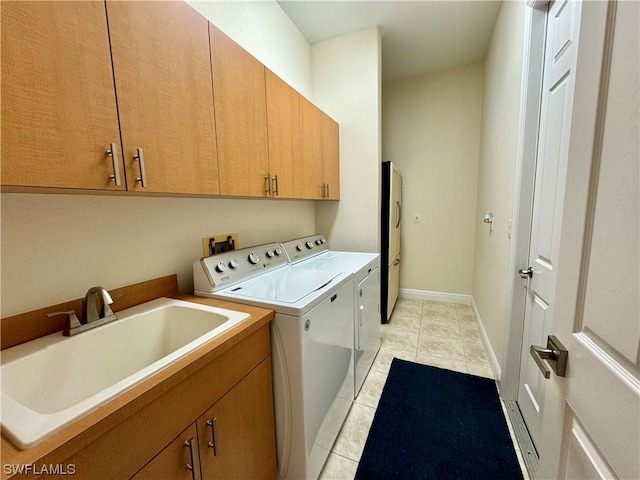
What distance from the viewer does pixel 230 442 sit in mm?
905

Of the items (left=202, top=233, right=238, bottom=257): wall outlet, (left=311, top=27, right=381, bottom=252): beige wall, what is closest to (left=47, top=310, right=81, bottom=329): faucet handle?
(left=202, top=233, right=238, bottom=257): wall outlet

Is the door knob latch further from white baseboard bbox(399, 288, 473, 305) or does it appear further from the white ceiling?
white baseboard bbox(399, 288, 473, 305)

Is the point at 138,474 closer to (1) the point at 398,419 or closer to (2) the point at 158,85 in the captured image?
(2) the point at 158,85

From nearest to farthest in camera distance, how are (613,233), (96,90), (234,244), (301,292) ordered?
(613,233)
(96,90)
(301,292)
(234,244)

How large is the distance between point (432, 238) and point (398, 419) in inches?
92.6

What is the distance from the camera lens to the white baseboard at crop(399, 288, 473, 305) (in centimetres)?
336

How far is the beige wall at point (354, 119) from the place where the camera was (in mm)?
2379

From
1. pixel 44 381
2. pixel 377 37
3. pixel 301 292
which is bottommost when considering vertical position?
pixel 44 381

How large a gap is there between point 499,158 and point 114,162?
7.86 ft

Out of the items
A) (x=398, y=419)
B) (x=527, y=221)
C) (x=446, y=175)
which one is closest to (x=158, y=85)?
(x=527, y=221)

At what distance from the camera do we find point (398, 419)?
160cm

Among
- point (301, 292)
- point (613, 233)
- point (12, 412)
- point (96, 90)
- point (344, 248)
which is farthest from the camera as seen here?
point (344, 248)

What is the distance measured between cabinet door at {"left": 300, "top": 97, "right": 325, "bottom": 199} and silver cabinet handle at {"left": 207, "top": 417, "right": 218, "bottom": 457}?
1.43 meters

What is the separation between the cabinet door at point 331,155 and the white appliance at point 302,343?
1032 mm
